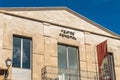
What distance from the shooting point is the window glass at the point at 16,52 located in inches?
851

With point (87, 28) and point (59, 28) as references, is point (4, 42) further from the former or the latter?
point (87, 28)

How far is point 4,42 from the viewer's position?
838 inches

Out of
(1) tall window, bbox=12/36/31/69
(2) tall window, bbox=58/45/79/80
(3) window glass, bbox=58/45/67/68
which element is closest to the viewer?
(1) tall window, bbox=12/36/31/69

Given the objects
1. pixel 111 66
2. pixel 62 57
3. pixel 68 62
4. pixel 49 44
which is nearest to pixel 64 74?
pixel 68 62

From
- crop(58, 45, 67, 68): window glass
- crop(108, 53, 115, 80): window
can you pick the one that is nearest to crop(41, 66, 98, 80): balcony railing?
crop(58, 45, 67, 68): window glass

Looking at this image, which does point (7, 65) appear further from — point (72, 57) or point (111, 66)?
point (111, 66)

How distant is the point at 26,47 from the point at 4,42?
1915 mm

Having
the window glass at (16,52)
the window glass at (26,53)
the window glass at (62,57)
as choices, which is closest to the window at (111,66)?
the window glass at (62,57)

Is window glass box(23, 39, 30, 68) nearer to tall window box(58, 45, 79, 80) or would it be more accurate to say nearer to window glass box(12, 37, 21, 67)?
window glass box(12, 37, 21, 67)

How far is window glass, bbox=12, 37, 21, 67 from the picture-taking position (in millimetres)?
21609

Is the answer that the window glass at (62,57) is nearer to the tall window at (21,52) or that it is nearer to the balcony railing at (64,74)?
the balcony railing at (64,74)

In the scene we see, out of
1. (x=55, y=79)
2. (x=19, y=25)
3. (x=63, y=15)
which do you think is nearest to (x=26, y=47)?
(x=19, y=25)

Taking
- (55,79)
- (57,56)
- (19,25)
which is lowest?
(55,79)

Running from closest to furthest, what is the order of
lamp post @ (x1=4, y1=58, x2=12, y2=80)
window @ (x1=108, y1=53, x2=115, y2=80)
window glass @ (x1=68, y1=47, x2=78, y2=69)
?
lamp post @ (x1=4, y1=58, x2=12, y2=80) < window glass @ (x1=68, y1=47, x2=78, y2=69) < window @ (x1=108, y1=53, x2=115, y2=80)
